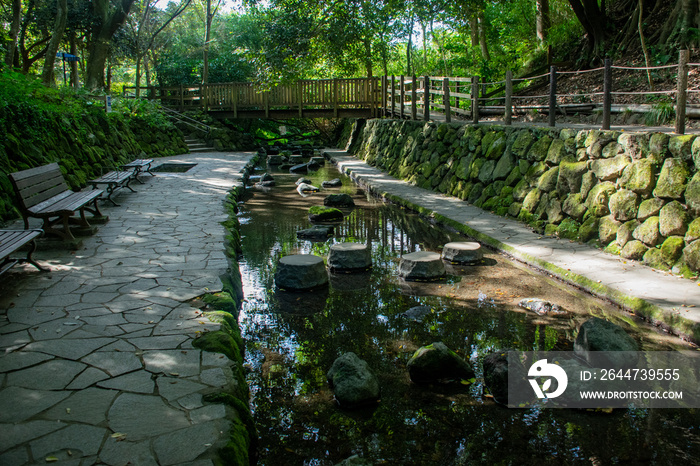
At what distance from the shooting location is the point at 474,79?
37.8 ft

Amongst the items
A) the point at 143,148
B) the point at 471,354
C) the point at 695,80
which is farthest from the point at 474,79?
the point at 143,148

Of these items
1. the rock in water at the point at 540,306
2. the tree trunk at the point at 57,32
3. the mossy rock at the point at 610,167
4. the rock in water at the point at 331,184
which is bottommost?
the rock in water at the point at 540,306

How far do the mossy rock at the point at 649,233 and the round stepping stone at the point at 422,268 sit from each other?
7.79 ft

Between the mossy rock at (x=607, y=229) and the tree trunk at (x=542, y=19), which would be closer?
the mossy rock at (x=607, y=229)

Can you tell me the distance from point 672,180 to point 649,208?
0.41m

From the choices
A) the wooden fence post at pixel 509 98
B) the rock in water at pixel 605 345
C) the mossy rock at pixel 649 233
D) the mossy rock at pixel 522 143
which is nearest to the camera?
the rock in water at pixel 605 345

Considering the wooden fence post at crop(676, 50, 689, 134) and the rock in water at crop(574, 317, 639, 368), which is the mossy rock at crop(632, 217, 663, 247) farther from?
the rock in water at crop(574, 317, 639, 368)

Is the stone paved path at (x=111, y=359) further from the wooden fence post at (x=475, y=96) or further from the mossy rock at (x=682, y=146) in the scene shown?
the wooden fence post at (x=475, y=96)

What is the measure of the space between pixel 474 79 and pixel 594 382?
889 centimetres

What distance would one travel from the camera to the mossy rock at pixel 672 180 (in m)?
6.03

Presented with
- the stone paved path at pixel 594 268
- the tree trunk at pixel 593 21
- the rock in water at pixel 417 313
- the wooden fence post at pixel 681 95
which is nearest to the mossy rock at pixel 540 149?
the stone paved path at pixel 594 268

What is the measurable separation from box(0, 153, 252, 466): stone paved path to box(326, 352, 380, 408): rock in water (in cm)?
82

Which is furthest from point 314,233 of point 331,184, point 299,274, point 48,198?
point 331,184

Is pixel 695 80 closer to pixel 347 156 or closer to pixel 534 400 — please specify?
pixel 534 400
